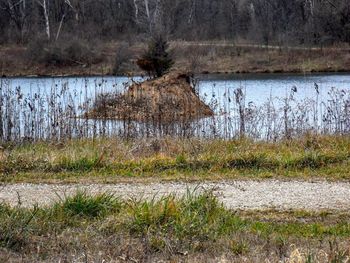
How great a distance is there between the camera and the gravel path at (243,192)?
33.2 ft

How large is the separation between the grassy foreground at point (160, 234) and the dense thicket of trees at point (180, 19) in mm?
64161

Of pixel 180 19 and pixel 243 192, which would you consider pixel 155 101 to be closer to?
pixel 243 192

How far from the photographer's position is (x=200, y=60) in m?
62.7

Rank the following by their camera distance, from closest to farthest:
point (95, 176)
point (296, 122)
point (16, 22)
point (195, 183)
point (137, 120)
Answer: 1. point (195, 183)
2. point (95, 176)
3. point (296, 122)
4. point (137, 120)
5. point (16, 22)

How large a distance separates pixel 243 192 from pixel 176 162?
2.61m

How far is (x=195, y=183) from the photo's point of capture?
11727mm

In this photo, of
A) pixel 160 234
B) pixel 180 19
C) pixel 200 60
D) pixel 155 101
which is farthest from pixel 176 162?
pixel 180 19

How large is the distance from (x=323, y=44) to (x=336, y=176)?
58486 millimetres

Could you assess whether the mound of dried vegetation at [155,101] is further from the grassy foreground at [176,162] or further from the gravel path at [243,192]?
the gravel path at [243,192]

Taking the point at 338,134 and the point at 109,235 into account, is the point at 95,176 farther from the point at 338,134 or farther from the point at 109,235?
the point at 338,134

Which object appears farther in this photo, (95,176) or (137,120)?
(137,120)

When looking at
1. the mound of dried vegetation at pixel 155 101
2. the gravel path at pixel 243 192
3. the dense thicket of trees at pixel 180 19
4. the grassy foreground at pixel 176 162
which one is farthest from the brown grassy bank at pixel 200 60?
the gravel path at pixel 243 192

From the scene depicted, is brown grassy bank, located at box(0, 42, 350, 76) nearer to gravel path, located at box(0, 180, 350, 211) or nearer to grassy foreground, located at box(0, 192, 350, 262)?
gravel path, located at box(0, 180, 350, 211)

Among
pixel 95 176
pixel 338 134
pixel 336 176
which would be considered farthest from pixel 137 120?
pixel 336 176
